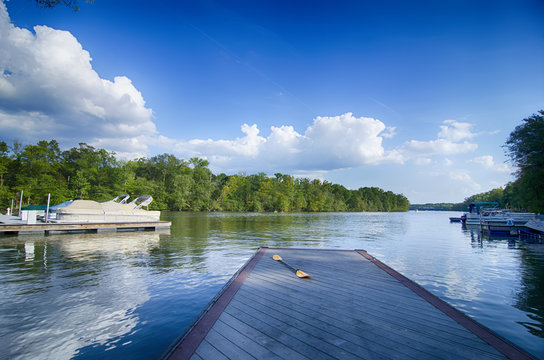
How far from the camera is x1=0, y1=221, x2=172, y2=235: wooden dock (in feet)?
52.9

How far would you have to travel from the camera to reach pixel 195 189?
219 ft

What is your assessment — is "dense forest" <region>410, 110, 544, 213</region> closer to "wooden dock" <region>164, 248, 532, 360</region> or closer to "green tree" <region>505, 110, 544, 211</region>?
"green tree" <region>505, 110, 544, 211</region>

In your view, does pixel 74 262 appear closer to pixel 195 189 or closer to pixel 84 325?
pixel 84 325

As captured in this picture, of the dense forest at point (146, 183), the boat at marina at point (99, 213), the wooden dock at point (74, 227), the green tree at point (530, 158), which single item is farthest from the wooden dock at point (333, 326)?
the dense forest at point (146, 183)

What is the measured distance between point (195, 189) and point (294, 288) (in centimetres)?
6493

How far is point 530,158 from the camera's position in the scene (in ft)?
70.2

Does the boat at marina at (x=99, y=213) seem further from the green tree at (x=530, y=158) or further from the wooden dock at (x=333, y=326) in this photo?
the green tree at (x=530, y=158)

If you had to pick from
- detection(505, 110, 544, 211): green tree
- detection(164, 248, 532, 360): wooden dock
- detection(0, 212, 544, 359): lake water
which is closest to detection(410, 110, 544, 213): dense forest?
detection(505, 110, 544, 211): green tree

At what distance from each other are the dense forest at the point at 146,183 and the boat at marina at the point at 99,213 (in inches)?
908

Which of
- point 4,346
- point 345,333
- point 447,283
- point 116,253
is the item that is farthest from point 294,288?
point 116,253

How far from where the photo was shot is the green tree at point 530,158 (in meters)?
21.1

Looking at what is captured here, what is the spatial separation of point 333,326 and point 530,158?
27606mm

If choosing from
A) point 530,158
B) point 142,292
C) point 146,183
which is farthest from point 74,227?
point 146,183

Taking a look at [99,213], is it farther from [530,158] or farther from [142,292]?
[530,158]
